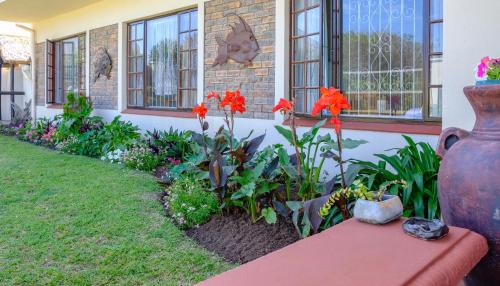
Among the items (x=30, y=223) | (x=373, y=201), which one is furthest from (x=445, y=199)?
(x=30, y=223)

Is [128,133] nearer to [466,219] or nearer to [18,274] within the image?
[18,274]

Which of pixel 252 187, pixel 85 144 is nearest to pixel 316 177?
pixel 252 187

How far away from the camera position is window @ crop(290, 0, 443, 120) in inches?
173

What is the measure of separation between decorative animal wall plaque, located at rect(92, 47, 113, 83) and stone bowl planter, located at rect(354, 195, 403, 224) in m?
7.74

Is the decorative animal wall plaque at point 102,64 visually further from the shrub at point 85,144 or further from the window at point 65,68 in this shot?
the shrub at point 85,144

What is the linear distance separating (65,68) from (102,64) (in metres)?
2.58

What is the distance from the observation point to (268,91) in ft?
19.5

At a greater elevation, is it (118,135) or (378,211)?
(118,135)

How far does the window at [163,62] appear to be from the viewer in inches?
297

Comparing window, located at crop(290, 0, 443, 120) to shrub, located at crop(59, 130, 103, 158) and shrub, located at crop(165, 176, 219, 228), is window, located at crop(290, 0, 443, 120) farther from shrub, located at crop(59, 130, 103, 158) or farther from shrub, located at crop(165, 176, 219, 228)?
shrub, located at crop(59, 130, 103, 158)

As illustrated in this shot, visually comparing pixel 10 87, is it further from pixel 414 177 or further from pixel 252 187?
pixel 414 177

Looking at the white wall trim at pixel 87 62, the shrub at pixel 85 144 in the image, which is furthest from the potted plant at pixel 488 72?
the white wall trim at pixel 87 62

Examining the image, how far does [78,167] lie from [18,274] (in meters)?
4.00

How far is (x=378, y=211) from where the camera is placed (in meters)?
2.44
